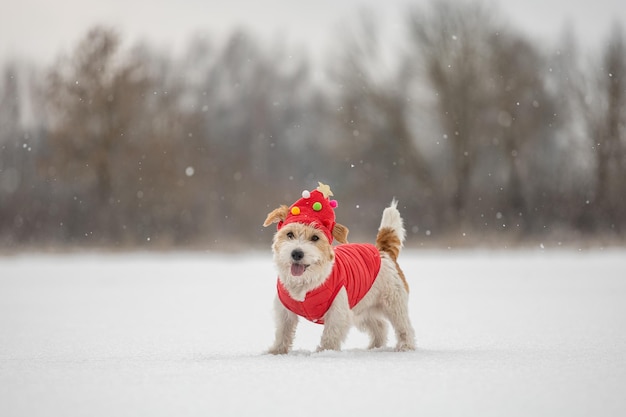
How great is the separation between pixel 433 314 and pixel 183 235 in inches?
580

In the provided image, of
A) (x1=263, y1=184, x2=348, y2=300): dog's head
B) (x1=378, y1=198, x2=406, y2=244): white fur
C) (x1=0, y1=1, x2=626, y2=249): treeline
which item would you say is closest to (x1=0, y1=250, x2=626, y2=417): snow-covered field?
(x1=263, y1=184, x2=348, y2=300): dog's head

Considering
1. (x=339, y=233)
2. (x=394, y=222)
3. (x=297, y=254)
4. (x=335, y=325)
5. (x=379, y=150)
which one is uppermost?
(x=379, y=150)

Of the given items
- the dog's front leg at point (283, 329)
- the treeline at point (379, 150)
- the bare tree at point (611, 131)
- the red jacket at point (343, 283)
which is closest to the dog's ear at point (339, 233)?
the red jacket at point (343, 283)

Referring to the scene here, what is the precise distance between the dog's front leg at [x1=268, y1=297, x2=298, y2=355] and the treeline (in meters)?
15.0

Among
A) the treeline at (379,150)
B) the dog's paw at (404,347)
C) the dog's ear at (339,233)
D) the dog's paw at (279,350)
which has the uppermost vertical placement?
the treeline at (379,150)

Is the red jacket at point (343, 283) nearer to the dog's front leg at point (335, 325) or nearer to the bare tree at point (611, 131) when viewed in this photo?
the dog's front leg at point (335, 325)

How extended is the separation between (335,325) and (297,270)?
0.46 m

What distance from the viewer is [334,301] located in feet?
16.1

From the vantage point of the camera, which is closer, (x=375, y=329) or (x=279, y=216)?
(x=279, y=216)

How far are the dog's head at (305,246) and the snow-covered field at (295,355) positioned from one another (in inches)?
18.8

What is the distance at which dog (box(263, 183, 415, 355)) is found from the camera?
4812 millimetres

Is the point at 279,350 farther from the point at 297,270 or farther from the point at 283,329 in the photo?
the point at 297,270

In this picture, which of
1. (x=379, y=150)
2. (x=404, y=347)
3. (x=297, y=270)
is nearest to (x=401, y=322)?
(x=404, y=347)

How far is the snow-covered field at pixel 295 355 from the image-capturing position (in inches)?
133
